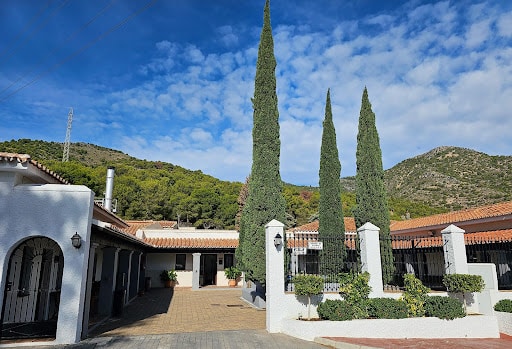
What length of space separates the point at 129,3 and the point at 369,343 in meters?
10.5

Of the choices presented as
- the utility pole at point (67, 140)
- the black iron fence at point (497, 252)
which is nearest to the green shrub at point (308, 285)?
the black iron fence at point (497, 252)

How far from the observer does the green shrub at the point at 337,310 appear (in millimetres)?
8594

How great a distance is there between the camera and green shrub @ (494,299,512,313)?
969 cm

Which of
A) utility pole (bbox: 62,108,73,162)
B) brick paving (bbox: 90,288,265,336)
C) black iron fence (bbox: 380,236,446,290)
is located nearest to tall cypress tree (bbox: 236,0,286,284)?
brick paving (bbox: 90,288,265,336)

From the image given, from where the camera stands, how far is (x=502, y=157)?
4681cm

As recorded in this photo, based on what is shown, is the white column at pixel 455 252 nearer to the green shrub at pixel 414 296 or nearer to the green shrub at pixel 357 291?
the green shrub at pixel 414 296

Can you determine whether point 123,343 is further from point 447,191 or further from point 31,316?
point 447,191

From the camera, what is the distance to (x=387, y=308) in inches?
348

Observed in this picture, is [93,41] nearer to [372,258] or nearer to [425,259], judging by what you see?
[372,258]

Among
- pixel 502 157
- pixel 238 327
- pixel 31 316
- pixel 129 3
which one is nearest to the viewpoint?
pixel 129 3

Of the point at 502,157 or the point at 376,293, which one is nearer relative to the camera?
the point at 376,293

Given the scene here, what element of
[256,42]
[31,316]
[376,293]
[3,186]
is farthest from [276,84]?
[31,316]

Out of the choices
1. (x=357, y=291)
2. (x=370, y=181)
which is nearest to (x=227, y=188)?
(x=370, y=181)

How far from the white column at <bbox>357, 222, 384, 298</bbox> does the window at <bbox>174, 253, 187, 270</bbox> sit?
16.6 metres
